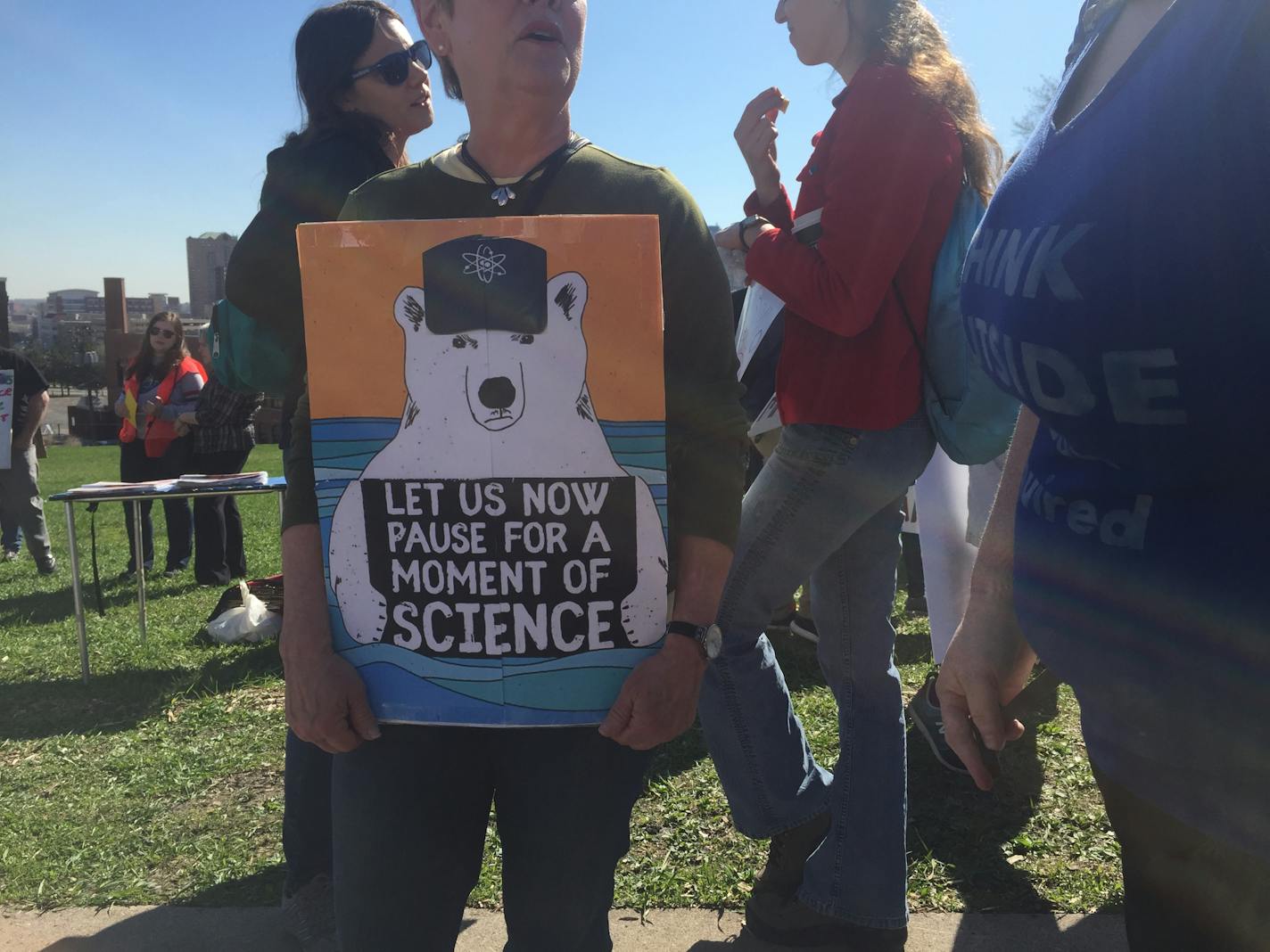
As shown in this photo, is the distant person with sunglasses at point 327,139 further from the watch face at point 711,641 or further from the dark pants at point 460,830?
the watch face at point 711,641

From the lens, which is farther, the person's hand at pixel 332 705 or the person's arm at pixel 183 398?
the person's arm at pixel 183 398

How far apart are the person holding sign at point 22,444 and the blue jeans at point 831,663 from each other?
25.8 ft

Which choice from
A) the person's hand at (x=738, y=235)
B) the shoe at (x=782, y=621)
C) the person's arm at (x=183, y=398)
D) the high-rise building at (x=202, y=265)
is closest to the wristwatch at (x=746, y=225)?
the person's hand at (x=738, y=235)

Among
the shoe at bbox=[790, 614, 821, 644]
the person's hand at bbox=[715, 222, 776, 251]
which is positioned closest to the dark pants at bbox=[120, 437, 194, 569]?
the shoe at bbox=[790, 614, 821, 644]

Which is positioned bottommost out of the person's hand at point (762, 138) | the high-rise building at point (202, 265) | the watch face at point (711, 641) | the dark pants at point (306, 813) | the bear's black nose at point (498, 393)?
the dark pants at point (306, 813)

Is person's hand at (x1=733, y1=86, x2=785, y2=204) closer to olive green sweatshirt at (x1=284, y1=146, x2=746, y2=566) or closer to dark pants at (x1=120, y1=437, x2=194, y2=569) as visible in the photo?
olive green sweatshirt at (x1=284, y1=146, x2=746, y2=566)

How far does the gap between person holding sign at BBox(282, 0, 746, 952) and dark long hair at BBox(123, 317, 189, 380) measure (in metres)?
6.93

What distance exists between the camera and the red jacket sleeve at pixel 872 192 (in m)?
1.81

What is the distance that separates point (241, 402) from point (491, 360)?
20.8ft

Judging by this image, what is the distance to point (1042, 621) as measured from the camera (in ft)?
3.59

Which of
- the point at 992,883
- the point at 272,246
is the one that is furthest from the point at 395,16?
the point at 992,883

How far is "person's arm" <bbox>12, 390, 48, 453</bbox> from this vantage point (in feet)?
26.7

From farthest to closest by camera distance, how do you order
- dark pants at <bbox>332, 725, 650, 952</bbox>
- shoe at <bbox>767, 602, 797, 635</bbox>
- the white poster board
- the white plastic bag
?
the white poster board < the white plastic bag < shoe at <bbox>767, 602, 797, 635</bbox> < dark pants at <bbox>332, 725, 650, 952</bbox>

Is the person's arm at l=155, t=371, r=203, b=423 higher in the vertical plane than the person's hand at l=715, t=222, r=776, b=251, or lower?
lower
